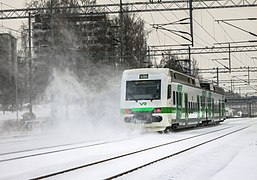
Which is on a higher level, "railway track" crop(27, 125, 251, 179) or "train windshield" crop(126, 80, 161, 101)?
"train windshield" crop(126, 80, 161, 101)

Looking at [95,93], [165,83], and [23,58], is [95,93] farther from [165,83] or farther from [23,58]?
[165,83]

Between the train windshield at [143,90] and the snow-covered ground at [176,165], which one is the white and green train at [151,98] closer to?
the train windshield at [143,90]

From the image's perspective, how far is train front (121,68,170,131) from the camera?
1072 inches

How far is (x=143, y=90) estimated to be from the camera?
27.9 m

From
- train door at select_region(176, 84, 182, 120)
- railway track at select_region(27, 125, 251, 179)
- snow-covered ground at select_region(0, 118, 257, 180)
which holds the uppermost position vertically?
train door at select_region(176, 84, 182, 120)

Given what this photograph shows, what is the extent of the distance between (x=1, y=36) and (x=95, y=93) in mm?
8699

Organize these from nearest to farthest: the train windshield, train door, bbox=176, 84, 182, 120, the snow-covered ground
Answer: the snow-covered ground → the train windshield → train door, bbox=176, 84, 182, 120

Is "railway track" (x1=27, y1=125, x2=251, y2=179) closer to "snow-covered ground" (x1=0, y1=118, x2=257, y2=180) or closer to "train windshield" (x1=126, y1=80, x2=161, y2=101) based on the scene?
"snow-covered ground" (x1=0, y1=118, x2=257, y2=180)

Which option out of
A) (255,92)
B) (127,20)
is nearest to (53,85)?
(127,20)

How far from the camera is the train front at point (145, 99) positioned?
27.2 m

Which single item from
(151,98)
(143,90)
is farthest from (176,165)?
(143,90)

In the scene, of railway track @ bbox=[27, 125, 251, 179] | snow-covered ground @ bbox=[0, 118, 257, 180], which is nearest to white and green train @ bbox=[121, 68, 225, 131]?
railway track @ bbox=[27, 125, 251, 179]

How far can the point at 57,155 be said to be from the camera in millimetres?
16438

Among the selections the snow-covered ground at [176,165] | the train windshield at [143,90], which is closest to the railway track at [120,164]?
the snow-covered ground at [176,165]
